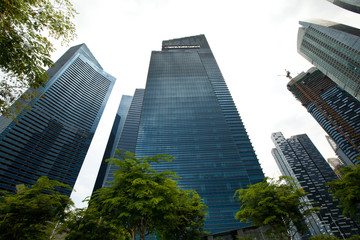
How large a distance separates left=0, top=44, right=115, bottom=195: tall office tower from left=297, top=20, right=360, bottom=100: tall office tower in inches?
5693

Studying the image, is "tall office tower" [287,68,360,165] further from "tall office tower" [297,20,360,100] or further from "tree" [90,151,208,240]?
"tree" [90,151,208,240]

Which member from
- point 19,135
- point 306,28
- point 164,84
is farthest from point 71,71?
point 306,28

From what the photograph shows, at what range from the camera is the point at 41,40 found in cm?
694

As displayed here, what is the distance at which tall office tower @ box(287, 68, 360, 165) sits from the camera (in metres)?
115

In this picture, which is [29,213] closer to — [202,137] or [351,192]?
[351,192]

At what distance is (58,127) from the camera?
119 m

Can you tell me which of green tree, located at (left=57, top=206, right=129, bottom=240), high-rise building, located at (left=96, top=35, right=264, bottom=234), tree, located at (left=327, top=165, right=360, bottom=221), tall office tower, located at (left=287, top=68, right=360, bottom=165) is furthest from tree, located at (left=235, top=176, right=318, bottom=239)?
tall office tower, located at (left=287, top=68, right=360, bottom=165)

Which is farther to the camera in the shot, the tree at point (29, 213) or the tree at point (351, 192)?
the tree at point (351, 192)

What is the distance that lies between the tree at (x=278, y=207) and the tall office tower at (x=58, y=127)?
93.5 meters

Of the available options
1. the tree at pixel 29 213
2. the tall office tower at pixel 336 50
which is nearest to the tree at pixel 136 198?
the tree at pixel 29 213

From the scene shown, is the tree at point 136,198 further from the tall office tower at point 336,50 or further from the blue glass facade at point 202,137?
the tall office tower at point 336,50

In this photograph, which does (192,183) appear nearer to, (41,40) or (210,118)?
(210,118)

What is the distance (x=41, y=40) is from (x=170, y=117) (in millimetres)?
106765

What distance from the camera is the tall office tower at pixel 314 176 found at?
131 metres
